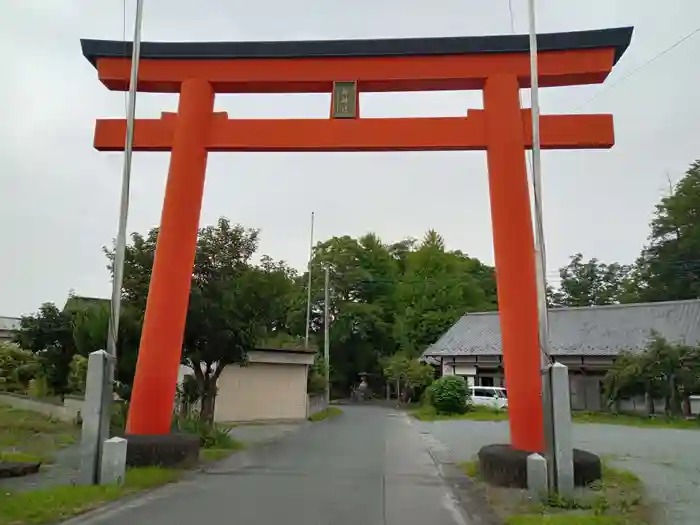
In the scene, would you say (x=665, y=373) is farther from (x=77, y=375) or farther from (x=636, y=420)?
(x=77, y=375)

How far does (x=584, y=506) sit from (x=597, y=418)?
2364 centimetres

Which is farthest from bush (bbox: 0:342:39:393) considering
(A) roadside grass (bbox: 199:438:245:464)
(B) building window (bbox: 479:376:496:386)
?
(B) building window (bbox: 479:376:496:386)

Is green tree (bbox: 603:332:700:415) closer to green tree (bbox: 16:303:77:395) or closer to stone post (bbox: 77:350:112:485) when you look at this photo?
green tree (bbox: 16:303:77:395)

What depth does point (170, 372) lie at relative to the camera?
11.9 m

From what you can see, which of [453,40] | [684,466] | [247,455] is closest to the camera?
[453,40]

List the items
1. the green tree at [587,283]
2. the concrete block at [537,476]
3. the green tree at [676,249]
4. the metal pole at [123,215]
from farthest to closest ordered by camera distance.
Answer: the green tree at [587,283], the green tree at [676,249], the metal pole at [123,215], the concrete block at [537,476]

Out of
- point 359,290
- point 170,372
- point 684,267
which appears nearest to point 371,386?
point 359,290

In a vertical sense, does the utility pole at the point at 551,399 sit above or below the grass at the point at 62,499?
above

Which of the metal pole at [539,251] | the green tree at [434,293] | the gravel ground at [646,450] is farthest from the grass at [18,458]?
the green tree at [434,293]

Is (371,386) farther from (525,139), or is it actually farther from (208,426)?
(525,139)

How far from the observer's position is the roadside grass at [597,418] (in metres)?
26.7

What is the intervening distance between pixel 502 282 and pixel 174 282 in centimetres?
602

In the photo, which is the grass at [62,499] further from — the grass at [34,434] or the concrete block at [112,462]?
the grass at [34,434]

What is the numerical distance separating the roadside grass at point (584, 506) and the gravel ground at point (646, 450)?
0.31 metres
